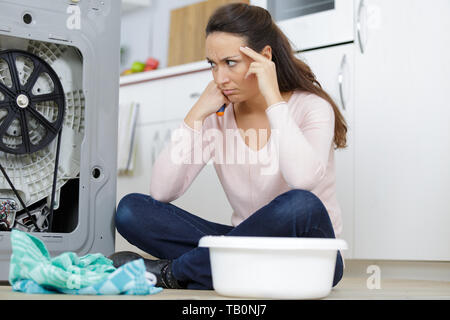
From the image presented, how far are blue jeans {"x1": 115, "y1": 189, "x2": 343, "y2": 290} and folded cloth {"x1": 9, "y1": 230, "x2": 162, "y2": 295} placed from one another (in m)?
0.15

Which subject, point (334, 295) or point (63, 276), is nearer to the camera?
point (63, 276)

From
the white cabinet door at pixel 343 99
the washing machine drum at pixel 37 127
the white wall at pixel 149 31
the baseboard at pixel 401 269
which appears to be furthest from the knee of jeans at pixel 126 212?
the white wall at pixel 149 31

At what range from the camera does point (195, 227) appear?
1.43m

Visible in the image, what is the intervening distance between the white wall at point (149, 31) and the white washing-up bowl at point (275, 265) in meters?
2.33

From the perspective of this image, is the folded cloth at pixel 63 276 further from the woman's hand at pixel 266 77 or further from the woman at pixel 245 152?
the woman's hand at pixel 266 77

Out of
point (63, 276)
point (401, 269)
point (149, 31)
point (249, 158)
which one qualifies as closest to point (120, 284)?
point (63, 276)

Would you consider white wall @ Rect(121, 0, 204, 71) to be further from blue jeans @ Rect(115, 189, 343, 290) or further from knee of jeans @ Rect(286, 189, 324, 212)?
knee of jeans @ Rect(286, 189, 324, 212)

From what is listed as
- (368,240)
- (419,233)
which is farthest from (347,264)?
(419,233)

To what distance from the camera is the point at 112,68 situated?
4.98ft

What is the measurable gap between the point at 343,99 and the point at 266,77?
0.81m

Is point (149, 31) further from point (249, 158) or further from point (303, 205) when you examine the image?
point (303, 205)

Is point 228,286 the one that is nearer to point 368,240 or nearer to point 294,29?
point 368,240

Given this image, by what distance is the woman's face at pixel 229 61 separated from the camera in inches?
53.8

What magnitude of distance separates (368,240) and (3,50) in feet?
4.03
